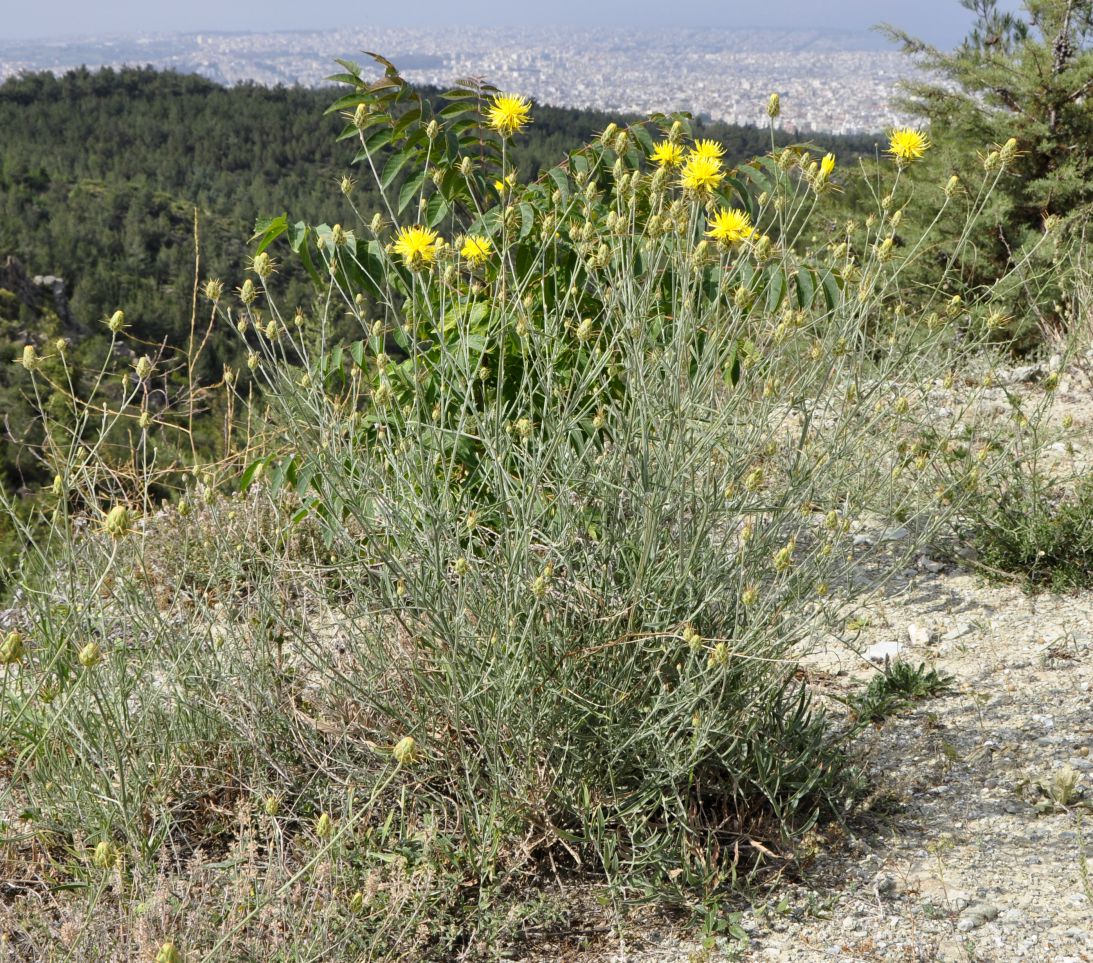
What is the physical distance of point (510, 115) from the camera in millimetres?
2027

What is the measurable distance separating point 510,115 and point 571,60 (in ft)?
448

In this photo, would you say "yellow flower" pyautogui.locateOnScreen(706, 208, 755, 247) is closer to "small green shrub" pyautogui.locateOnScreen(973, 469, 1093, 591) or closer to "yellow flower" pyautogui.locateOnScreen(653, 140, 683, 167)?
"yellow flower" pyautogui.locateOnScreen(653, 140, 683, 167)

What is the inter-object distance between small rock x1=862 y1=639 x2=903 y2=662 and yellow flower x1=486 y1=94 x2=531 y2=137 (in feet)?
5.79

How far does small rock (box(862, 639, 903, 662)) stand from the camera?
2.70m

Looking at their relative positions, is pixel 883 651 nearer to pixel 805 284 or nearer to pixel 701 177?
pixel 805 284

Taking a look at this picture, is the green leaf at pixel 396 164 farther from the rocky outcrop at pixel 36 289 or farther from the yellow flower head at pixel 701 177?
the rocky outcrop at pixel 36 289

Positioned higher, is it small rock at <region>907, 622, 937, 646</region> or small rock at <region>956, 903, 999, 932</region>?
small rock at <region>907, 622, 937, 646</region>

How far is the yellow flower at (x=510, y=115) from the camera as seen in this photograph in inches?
78.1

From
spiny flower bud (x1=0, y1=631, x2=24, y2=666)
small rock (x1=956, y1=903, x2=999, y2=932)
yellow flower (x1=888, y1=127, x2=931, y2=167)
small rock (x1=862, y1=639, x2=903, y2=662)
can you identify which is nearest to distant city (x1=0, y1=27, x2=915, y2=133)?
small rock (x1=862, y1=639, x2=903, y2=662)

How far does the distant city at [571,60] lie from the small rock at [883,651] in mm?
44096

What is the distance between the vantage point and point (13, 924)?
1634 mm

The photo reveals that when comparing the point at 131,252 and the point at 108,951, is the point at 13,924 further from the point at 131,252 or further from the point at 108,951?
the point at 131,252

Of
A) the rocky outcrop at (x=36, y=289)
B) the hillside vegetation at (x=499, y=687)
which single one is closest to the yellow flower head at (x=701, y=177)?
the hillside vegetation at (x=499, y=687)

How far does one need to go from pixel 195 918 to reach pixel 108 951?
0.14 metres
